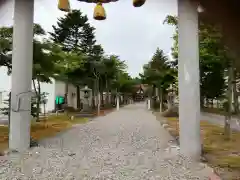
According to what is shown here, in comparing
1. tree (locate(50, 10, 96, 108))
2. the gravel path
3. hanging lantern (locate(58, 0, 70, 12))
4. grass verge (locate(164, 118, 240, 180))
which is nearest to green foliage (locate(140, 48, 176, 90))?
tree (locate(50, 10, 96, 108))

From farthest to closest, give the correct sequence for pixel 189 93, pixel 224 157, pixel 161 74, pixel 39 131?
pixel 161 74 → pixel 39 131 → pixel 224 157 → pixel 189 93

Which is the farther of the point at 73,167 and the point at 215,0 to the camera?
the point at 73,167

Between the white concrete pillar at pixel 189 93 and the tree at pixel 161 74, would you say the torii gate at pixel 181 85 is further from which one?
the tree at pixel 161 74

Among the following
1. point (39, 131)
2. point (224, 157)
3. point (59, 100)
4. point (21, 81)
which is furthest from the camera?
point (59, 100)

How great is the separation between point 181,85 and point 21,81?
11.7 ft

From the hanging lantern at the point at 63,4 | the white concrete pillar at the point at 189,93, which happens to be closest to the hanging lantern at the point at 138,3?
the hanging lantern at the point at 63,4

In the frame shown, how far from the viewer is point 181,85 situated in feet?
21.7

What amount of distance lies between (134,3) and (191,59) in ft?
18.5

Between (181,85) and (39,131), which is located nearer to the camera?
(181,85)

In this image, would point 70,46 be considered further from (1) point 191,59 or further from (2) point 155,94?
(1) point 191,59

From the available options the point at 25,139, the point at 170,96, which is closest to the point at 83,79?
the point at 170,96

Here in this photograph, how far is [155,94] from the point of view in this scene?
42.3 m

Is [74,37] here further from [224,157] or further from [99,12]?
[99,12]

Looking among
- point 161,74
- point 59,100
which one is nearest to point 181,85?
point 161,74
